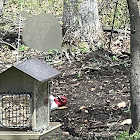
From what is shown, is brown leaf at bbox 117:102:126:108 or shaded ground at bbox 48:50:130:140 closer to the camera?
shaded ground at bbox 48:50:130:140

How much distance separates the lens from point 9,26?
961cm

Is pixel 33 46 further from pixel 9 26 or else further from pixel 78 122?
pixel 78 122

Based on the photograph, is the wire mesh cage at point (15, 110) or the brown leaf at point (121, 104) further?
the brown leaf at point (121, 104)

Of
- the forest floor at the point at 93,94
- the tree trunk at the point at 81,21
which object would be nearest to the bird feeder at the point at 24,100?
the forest floor at the point at 93,94

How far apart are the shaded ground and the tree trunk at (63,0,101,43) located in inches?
32.2

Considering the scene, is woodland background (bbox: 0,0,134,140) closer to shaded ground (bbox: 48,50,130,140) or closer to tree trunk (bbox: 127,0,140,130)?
shaded ground (bbox: 48,50,130,140)

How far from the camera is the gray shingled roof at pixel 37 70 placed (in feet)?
11.1

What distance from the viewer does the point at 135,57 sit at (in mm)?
4090

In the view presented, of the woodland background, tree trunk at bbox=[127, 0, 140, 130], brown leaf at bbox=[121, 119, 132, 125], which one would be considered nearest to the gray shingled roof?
tree trunk at bbox=[127, 0, 140, 130]

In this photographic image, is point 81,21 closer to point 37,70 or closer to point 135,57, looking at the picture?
point 135,57

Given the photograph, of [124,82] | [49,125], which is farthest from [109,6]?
[49,125]

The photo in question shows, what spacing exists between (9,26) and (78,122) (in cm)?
470

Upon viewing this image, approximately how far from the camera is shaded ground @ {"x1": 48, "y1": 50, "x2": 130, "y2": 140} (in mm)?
5168

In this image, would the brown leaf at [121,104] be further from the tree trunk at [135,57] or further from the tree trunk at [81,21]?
the tree trunk at [81,21]
